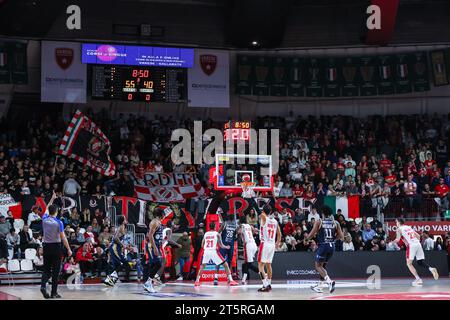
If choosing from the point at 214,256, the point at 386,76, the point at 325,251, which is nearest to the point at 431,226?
the point at 386,76

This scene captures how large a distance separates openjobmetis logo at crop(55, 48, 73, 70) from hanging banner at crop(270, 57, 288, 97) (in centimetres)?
1030

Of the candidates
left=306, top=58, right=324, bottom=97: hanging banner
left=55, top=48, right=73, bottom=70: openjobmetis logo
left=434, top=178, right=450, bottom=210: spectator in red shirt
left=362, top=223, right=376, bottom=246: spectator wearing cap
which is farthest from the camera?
left=306, top=58, right=324, bottom=97: hanging banner

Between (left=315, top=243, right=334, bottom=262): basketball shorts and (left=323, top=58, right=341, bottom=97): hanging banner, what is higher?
(left=323, top=58, right=341, bottom=97): hanging banner

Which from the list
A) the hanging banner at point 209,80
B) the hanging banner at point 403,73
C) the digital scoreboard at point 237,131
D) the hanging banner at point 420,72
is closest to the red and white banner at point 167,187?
the hanging banner at point 209,80

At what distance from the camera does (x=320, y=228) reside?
1839cm

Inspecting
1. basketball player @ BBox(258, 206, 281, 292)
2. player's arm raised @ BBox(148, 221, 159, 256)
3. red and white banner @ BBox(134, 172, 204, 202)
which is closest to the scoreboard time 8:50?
red and white banner @ BBox(134, 172, 204, 202)

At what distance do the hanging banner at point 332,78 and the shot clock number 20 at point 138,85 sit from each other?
9557mm

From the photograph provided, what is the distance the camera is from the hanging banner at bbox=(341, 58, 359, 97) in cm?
3812

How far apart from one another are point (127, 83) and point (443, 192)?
15.0m

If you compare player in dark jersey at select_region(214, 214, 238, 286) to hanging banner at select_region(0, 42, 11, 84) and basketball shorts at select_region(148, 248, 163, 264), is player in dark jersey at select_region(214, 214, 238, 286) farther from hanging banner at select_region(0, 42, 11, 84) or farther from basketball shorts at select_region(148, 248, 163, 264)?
hanging banner at select_region(0, 42, 11, 84)

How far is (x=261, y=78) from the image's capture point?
124ft

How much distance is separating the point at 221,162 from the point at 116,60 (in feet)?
31.6

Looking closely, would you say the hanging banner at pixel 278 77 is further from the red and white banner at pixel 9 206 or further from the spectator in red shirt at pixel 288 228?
the red and white banner at pixel 9 206
